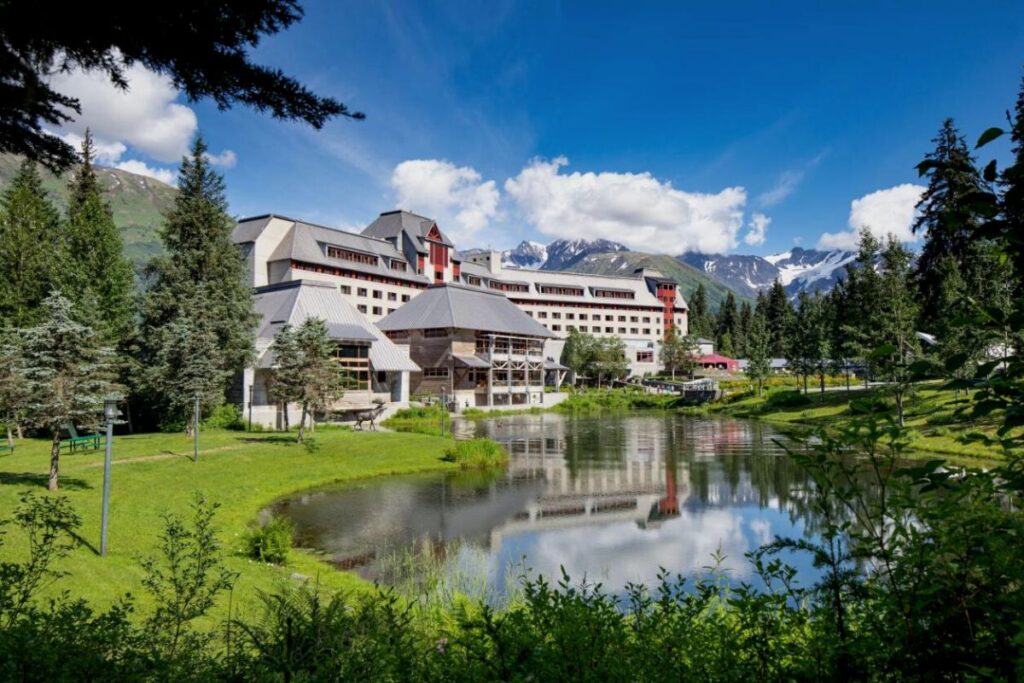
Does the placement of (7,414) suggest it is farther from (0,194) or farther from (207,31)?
(0,194)

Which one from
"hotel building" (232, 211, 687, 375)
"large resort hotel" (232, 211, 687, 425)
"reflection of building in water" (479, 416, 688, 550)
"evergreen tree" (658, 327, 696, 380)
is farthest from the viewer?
"evergreen tree" (658, 327, 696, 380)

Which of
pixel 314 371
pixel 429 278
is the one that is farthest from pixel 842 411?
pixel 429 278

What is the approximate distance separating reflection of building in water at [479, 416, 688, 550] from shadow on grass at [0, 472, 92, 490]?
36.1 feet

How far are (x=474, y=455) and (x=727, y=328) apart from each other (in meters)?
116

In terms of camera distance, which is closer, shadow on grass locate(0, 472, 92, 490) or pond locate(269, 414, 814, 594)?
pond locate(269, 414, 814, 594)

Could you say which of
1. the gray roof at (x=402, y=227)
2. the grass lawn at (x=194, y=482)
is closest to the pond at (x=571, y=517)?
the grass lawn at (x=194, y=482)

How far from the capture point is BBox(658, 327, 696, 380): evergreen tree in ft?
303

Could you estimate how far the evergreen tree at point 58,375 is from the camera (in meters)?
14.3

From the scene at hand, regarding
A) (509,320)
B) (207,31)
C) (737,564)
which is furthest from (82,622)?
(509,320)

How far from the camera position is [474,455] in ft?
87.2

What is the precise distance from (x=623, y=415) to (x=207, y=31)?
174 feet

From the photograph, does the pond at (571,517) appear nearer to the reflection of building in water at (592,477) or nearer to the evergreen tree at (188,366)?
the reflection of building in water at (592,477)

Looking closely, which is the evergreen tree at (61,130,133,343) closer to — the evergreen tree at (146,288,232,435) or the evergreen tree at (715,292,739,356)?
the evergreen tree at (146,288,232,435)

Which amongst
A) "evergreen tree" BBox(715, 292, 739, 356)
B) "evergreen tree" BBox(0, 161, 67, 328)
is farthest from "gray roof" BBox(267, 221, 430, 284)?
"evergreen tree" BBox(715, 292, 739, 356)
